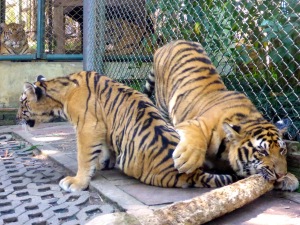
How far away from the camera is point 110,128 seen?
4258 millimetres

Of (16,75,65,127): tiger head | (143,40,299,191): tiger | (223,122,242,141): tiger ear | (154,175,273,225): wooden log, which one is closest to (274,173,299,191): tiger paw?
(143,40,299,191): tiger

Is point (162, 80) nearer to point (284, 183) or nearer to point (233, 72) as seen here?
point (233, 72)

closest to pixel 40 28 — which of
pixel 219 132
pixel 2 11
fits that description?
pixel 2 11

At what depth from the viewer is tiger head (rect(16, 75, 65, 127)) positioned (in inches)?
175

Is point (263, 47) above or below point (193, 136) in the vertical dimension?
above

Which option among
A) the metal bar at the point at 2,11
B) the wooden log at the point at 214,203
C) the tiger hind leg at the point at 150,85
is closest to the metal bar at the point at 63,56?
the metal bar at the point at 2,11

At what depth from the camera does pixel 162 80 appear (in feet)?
17.0

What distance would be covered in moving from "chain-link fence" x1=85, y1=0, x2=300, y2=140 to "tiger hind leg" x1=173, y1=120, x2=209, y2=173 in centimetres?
82

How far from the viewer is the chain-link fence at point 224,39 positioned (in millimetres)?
4355

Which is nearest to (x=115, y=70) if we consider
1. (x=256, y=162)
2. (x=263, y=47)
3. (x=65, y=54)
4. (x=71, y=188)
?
(x=65, y=54)

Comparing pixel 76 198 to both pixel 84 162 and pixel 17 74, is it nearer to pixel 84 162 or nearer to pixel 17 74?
pixel 84 162

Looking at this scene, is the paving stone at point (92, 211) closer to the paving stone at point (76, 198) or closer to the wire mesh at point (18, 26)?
the paving stone at point (76, 198)

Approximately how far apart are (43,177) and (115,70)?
9.45ft

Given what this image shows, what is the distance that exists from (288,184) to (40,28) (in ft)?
18.1
